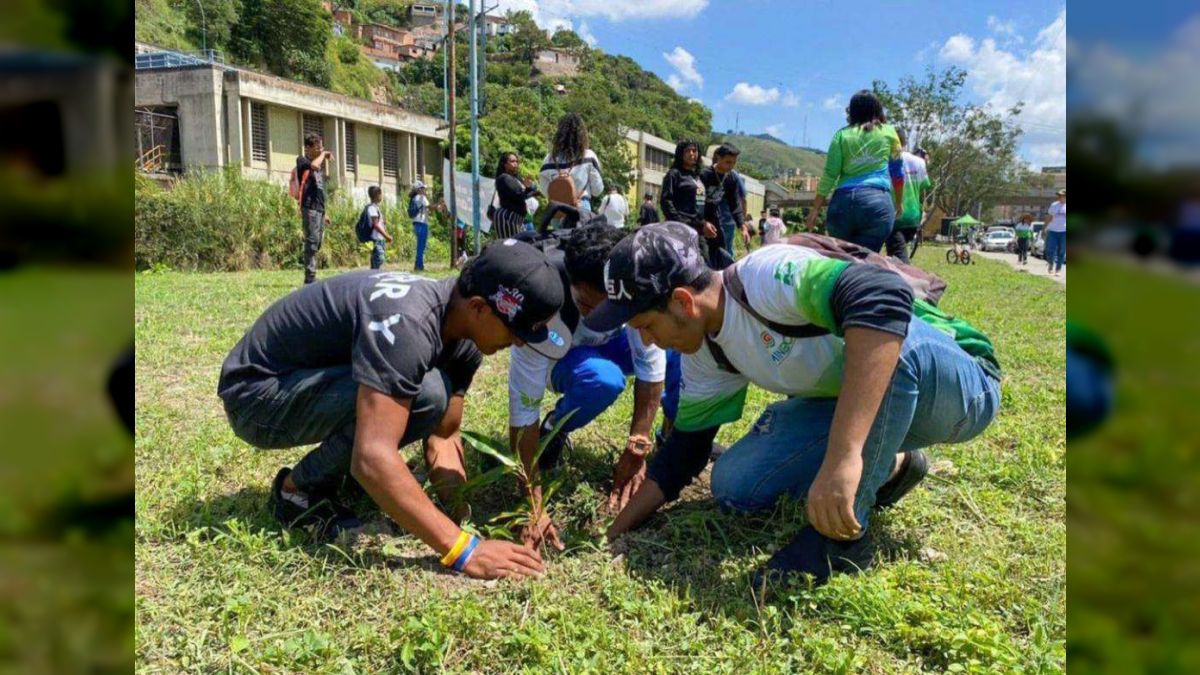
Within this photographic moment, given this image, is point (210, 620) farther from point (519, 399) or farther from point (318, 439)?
point (519, 399)

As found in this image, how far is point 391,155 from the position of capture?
35.9m

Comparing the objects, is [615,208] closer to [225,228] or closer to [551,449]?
[551,449]

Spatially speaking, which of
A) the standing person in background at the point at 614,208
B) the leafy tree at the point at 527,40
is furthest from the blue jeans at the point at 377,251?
the leafy tree at the point at 527,40

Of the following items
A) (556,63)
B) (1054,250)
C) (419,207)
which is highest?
(556,63)

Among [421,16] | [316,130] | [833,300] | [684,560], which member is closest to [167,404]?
[684,560]

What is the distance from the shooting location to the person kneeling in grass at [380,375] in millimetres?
2283

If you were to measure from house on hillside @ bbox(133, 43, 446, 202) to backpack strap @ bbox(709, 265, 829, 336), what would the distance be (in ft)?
73.1

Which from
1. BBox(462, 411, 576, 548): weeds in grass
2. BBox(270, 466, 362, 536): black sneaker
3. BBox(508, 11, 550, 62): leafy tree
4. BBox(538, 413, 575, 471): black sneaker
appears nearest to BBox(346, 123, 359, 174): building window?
BBox(538, 413, 575, 471): black sneaker

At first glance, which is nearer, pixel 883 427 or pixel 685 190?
pixel 883 427

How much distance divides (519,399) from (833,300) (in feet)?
4.17

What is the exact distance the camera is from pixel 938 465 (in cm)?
331

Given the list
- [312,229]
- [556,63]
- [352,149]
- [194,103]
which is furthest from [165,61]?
[556,63]

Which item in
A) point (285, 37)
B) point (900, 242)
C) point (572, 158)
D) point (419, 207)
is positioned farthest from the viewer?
point (285, 37)

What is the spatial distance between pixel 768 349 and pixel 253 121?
1176 inches
